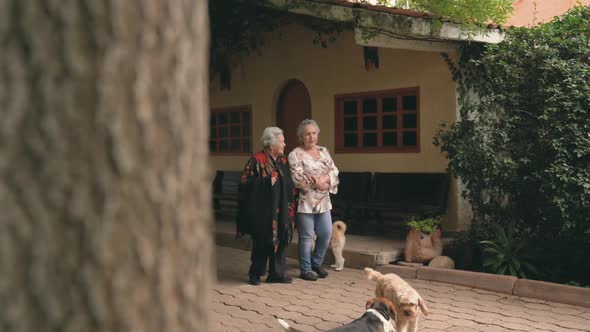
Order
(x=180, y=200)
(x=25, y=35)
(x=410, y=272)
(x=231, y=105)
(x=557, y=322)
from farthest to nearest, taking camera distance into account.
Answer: (x=231, y=105), (x=410, y=272), (x=557, y=322), (x=180, y=200), (x=25, y=35)

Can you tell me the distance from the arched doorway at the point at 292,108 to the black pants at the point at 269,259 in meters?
4.90

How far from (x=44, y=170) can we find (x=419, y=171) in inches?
359

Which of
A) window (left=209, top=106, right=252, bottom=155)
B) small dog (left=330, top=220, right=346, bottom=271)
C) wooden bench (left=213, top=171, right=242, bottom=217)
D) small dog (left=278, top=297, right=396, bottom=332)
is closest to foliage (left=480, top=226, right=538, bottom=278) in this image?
small dog (left=330, top=220, right=346, bottom=271)

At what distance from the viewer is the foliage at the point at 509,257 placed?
7227 mm

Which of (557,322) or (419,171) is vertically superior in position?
(419,171)

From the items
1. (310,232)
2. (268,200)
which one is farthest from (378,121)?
(268,200)

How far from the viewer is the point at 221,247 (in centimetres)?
1008

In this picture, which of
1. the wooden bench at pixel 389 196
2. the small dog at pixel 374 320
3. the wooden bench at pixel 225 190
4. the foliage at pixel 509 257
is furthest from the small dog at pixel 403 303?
the wooden bench at pixel 225 190

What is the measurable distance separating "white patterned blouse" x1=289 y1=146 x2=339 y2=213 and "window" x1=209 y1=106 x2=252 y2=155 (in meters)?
5.78

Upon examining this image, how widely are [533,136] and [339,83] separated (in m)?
3.84

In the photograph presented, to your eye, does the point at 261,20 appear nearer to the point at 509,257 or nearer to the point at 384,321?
the point at 509,257

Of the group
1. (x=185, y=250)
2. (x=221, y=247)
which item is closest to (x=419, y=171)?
(x=221, y=247)

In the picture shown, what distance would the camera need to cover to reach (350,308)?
614cm

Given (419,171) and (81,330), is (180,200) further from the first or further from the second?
(419,171)
